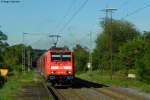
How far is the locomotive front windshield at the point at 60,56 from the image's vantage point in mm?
45375

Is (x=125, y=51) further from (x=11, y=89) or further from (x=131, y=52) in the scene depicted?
(x=11, y=89)

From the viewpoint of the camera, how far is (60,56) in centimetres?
4553

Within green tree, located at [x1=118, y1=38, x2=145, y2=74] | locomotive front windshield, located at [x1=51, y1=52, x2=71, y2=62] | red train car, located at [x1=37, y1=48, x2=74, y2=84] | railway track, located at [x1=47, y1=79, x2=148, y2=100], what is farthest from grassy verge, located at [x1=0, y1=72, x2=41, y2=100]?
green tree, located at [x1=118, y1=38, x2=145, y2=74]

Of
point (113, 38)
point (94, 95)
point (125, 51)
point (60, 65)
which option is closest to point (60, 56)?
point (60, 65)

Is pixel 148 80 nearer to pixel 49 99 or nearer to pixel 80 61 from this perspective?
pixel 49 99

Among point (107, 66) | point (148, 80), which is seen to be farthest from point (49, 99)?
point (107, 66)

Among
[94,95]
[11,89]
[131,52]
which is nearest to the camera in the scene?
[94,95]

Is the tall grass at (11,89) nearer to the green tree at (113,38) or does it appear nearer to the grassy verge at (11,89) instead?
the grassy verge at (11,89)

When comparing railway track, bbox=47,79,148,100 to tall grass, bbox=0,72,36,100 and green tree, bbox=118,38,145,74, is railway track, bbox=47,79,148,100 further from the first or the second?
green tree, bbox=118,38,145,74

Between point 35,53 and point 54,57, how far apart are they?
140490 mm

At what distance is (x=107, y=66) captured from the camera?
342 ft

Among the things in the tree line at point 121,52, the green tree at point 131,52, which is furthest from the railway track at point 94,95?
A: the green tree at point 131,52

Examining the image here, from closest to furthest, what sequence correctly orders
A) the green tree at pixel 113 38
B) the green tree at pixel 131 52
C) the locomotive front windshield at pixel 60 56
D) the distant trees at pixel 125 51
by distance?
the locomotive front windshield at pixel 60 56 → the distant trees at pixel 125 51 → the green tree at pixel 131 52 → the green tree at pixel 113 38

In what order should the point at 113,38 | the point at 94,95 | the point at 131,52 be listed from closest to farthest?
1. the point at 94,95
2. the point at 131,52
3. the point at 113,38
